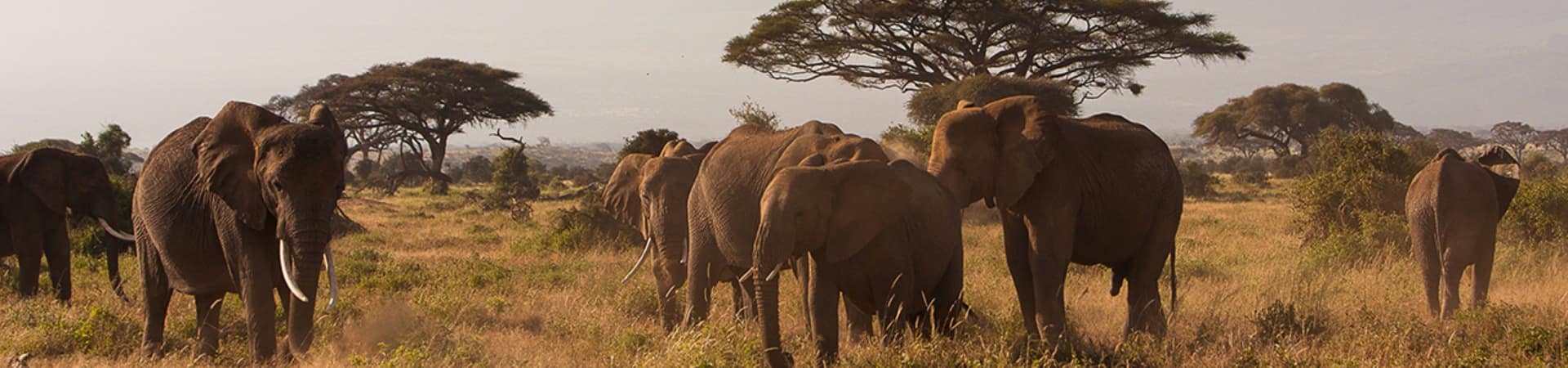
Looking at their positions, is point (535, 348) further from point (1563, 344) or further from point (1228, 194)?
point (1228, 194)

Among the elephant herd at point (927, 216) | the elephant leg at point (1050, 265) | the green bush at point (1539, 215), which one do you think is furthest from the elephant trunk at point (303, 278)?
the green bush at point (1539, 215)

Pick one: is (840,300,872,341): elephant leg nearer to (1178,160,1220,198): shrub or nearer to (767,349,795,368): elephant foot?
(767,349,795,368): elephant foot

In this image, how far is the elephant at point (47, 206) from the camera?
10617 millimetres

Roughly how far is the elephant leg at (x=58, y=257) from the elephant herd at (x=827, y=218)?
393cm

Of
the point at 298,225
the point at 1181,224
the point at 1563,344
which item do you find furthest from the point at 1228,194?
the point at 298,225

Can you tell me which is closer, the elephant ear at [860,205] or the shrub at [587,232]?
the elephant ear at [860,205]

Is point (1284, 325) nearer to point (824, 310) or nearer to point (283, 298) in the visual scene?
point (824, 310)

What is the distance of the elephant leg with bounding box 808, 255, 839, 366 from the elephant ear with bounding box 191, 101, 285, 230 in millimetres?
2849

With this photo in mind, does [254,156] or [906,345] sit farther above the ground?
[254,156]

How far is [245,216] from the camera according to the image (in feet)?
20.1

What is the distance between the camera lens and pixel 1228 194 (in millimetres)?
32094

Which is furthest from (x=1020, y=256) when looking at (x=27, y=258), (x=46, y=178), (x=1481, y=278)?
(x=27, y=258)

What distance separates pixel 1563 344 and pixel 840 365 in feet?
14.7

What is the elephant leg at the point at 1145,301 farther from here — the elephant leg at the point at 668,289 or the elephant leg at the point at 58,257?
the elephant leg at the point at 58,257
